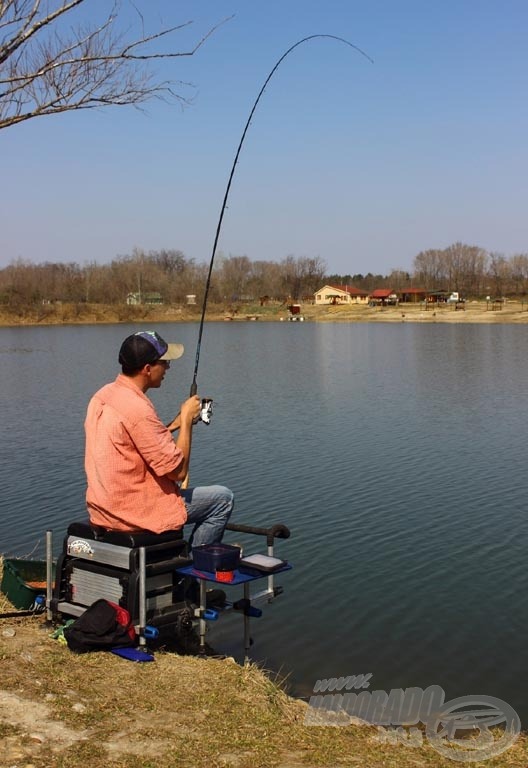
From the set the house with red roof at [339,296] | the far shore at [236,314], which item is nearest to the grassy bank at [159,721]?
the far shore at [236,314]

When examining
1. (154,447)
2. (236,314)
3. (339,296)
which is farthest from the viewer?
(339,296)

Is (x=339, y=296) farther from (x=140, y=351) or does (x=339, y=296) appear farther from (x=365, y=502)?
(x=140, y=351)

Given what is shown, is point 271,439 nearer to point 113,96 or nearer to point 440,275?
point 113,96

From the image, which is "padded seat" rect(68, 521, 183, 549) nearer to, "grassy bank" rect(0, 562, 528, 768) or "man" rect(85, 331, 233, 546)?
"man" rect(85, 331, 233, 546)

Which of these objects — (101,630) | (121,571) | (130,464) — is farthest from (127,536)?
(101,630)

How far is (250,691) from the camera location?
4.64 metres

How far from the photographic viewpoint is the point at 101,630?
4.81 meters

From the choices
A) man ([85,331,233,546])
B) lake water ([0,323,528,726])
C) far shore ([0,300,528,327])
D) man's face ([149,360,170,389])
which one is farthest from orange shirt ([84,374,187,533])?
far shore ([0,300,528,327])

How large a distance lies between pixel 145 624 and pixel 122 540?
19.3 inches

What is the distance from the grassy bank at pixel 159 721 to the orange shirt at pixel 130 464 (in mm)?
776

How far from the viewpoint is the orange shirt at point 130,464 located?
4.93m

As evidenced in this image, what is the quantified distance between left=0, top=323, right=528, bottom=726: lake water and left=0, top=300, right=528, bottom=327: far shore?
59.9 metres

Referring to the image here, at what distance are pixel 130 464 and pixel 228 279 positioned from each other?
129196 mm

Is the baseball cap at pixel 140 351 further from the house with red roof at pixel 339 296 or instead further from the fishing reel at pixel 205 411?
the house with red roof at pixel 339 296
